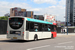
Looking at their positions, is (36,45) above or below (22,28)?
below

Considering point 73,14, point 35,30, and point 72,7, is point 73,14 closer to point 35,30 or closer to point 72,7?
point 72,7

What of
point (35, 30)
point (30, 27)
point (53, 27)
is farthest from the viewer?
point (53, 27)

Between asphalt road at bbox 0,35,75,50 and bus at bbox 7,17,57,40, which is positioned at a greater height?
bus at bbox 7,17,57,40

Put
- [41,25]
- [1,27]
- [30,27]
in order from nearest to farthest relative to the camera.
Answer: [30,27]
[41,25]
[1,27]

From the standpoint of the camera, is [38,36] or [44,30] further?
[44,30]

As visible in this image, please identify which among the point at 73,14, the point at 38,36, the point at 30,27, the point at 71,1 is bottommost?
the point at 38,36

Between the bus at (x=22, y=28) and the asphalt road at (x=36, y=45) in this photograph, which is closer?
the asphalt road at (x=36, y=45)

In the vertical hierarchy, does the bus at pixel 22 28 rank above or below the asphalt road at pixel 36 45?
above

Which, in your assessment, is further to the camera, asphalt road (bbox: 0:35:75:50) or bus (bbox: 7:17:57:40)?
bus (bbox: 7:17:57:40)

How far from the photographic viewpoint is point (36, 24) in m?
19.3

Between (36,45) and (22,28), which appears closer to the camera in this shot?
(36,45)

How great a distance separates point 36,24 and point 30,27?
179cm

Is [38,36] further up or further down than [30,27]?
further down

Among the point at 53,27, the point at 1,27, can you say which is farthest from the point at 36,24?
the point at 1,27
